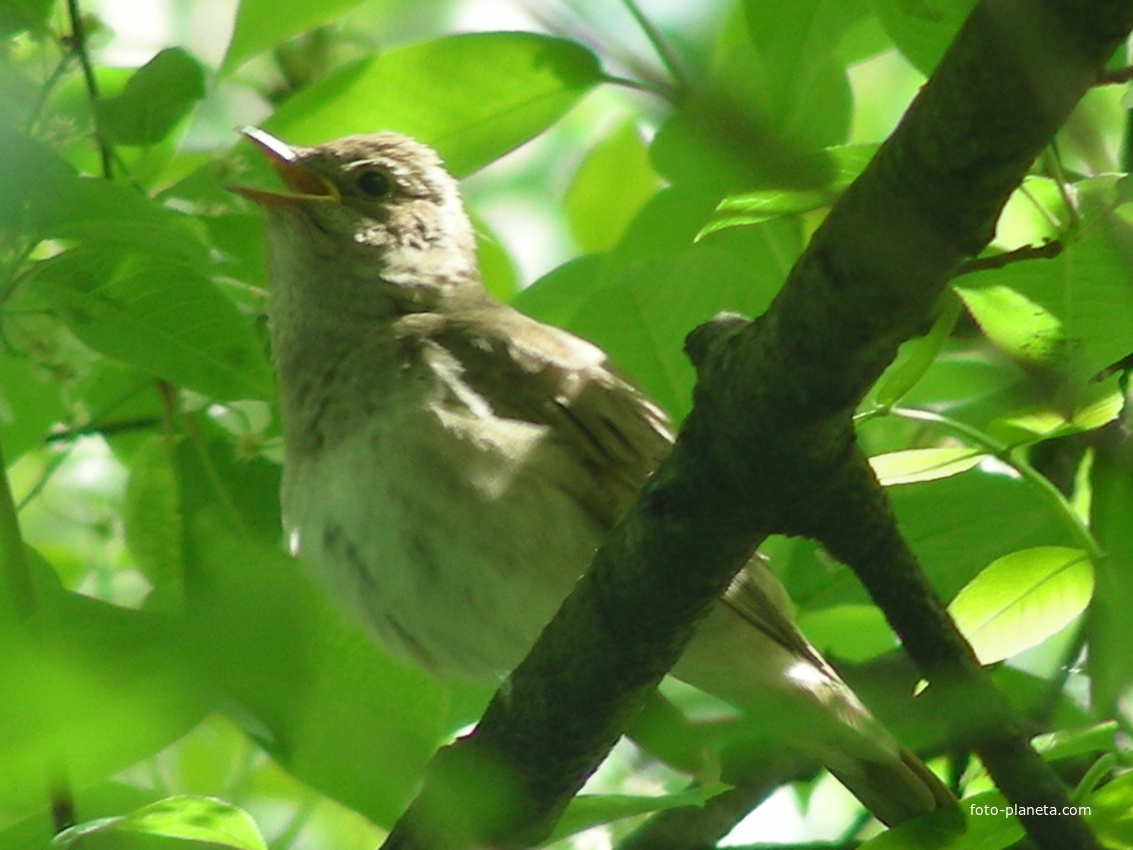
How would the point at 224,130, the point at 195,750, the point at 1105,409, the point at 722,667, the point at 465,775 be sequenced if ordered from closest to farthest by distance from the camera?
the point at 465,775
the point at 1105,409
the point at 195,750
the point at 722,667
the point at 224,130

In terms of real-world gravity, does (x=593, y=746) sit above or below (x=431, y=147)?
below

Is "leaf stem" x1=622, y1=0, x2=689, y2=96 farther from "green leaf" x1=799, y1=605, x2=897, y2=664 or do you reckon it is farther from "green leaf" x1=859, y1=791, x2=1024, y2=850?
"green leaf" x1=799, y1=605, x2=897, y2=664

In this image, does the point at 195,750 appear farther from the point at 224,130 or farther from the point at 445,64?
the point at 224,130

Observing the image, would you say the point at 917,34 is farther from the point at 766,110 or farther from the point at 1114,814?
→ the point at 1114,814

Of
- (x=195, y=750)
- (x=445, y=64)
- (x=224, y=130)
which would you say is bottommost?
(x=195, y=750)

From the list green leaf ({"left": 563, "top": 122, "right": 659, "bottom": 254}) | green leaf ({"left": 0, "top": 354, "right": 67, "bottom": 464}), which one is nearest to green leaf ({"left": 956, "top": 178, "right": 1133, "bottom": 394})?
green leaf ({"left": 0, "top": 354, "right": 67, "bottom": 464})

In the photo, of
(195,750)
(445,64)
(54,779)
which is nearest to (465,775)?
(54,779)
